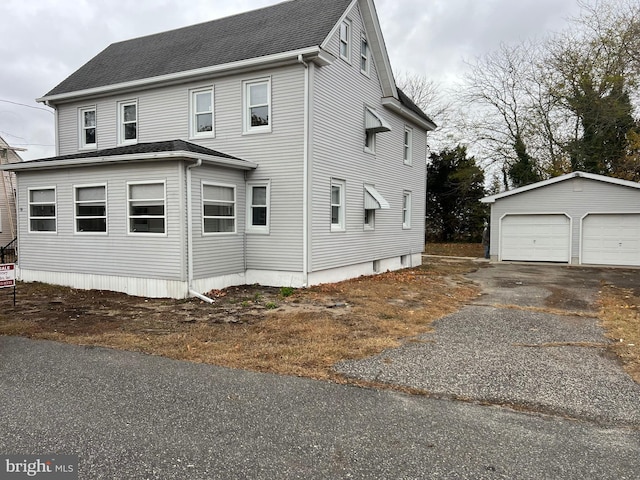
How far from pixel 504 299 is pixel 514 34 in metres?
24.9

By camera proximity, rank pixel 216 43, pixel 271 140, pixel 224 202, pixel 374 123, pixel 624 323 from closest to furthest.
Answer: pixel 624 323 < pixel 224 202 < pixel 271 140 < pixel 216 43 < pixel 374 123

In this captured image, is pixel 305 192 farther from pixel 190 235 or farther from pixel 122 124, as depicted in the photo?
pixel 122 124

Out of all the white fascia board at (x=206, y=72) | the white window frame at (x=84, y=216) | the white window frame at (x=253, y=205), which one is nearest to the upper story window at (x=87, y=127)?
the white fascia board at (x=206, y=72)

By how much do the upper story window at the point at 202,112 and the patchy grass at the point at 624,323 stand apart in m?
10.4

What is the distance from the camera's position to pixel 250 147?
11953 millimetres

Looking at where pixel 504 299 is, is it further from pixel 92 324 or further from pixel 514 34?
pixel 514 34

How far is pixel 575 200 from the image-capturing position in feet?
62.1

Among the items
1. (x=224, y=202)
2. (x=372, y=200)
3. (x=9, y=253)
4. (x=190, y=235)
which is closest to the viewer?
(x=190, y=235)

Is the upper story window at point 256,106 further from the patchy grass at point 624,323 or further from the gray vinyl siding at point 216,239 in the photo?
the patchy grass at point 624,323

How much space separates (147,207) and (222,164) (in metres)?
2.03

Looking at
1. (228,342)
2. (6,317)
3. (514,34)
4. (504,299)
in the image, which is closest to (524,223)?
(504,299)

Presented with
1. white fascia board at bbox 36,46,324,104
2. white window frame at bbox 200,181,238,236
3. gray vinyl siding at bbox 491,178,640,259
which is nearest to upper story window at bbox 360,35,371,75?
white fascia board at bbox 36,46,324,104

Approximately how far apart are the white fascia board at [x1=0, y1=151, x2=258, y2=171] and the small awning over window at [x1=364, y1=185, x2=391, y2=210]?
4067 millimetres

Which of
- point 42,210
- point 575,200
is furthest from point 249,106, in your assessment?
point 575,200
